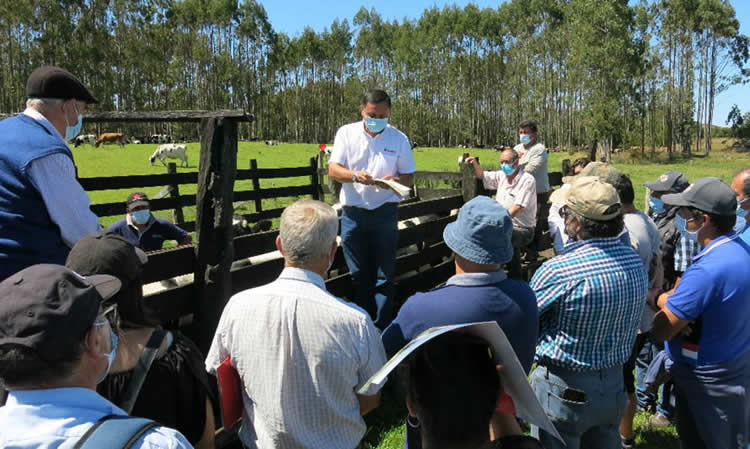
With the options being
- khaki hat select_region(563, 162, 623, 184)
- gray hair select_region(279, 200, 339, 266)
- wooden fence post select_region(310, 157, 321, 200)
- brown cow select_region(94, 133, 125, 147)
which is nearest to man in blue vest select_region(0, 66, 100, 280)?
gray hair select_region(279, 200, 339, 266)

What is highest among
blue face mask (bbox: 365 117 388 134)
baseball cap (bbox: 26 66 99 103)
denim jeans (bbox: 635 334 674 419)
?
baseball cap (bbox: 26 66 99 103)

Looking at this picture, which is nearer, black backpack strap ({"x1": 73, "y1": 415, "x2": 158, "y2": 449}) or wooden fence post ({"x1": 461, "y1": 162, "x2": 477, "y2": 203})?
black backpack strap ({"x1": 73, "y1": 415, "x2": 158, "y2": 449})

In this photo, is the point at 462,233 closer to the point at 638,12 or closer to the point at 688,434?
the point at 688,434

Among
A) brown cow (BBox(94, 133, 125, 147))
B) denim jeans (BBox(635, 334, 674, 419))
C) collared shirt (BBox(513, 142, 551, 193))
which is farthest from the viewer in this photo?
brown cow (BBox(94, 133, 125, 147))

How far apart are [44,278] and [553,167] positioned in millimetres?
34411

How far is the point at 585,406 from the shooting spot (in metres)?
2.68

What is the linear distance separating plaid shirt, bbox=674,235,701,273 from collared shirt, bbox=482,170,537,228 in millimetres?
2161

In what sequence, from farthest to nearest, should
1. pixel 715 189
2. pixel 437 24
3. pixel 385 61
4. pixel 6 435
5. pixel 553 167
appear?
1. pixel 385 61
2. pixel 437 24
3. pixel 553 167
4. pixel 715 189
5. pixel 6 435

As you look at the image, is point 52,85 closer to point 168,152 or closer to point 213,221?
point 213,221

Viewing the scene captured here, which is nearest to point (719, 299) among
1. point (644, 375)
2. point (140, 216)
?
point (644, 375)

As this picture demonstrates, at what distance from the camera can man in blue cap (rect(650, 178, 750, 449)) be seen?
9.36 ft

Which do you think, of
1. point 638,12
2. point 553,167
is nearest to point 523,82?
point 638,12

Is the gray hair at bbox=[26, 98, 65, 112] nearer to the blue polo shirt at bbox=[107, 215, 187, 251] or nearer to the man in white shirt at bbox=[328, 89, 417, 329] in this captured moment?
the man in white shirt at bbox=[328, 89, 417, 329]

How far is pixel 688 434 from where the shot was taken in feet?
9.98
